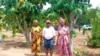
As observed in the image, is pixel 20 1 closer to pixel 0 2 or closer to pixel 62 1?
pixel 0 2

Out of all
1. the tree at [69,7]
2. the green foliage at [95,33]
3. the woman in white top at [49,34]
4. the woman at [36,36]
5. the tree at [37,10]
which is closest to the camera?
the woman in white top at [49,34]

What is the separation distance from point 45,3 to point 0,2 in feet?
8.00

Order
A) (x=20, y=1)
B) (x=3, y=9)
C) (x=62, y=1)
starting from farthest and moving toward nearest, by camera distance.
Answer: (x=3, y=9), (x=20, y=1), (x=62, y=1)

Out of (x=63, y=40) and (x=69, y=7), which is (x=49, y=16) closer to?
(x=69, y=7)

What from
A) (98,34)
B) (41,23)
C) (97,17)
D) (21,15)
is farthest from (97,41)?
(21,15)

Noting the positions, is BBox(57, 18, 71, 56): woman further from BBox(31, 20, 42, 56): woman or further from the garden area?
the garden area

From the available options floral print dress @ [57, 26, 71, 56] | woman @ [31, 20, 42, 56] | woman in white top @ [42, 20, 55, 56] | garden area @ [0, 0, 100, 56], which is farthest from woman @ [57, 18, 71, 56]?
garden area @ [0, 0, 100, 56]

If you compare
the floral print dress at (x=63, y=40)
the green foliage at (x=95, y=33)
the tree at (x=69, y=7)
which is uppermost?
the tree at (x=69, y=7)

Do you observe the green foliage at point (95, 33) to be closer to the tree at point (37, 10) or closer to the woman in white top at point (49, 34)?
the tree at point (37, 10)

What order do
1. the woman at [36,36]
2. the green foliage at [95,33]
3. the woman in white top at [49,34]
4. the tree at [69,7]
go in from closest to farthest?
the woman in white top at [49,34], the woman at [36,36], the tree at [69,7], the green foliage at [95,33]

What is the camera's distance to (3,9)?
16188mm

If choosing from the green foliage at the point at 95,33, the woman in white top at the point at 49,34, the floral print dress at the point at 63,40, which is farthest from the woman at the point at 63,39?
the green foliage at the point at 95,33

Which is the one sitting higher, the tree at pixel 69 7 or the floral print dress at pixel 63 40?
the tree at pixel 69 7

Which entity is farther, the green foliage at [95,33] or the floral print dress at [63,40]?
the green foliage at [95,33]
